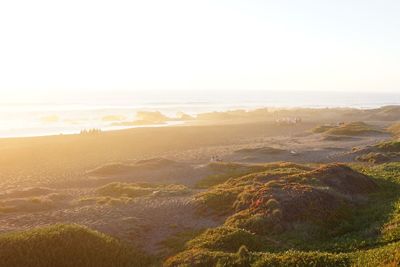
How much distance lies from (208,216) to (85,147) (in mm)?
41313

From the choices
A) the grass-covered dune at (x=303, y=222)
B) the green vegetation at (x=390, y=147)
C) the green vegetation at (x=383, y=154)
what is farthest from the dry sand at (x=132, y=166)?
the green vegetation at (x=390, y=147)

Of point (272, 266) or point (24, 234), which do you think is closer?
point (272, 266)

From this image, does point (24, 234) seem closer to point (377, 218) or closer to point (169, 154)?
point (377, 218)

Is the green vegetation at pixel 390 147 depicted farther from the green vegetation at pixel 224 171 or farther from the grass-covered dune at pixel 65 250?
the grass-covered dune at pixel 65 250

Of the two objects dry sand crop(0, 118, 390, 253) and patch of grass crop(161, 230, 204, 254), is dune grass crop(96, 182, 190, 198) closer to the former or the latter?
dry sand crop(0, 118, 390, 253)

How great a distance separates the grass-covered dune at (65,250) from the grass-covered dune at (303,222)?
106 inches

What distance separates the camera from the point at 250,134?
8356 centimetres

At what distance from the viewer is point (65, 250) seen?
2089cm

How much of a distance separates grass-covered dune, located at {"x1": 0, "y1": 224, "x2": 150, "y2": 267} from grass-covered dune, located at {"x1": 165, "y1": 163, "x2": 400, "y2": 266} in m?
2.69

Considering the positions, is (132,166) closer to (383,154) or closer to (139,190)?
(139,190)

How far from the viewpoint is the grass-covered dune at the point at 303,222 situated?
1854 cm

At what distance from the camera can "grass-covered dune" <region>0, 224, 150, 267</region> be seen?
19922mm

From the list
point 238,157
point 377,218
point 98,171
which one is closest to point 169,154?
point 238,157

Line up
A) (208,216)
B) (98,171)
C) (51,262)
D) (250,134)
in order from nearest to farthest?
(51,262), (208,216), (98,171), (250,134)
